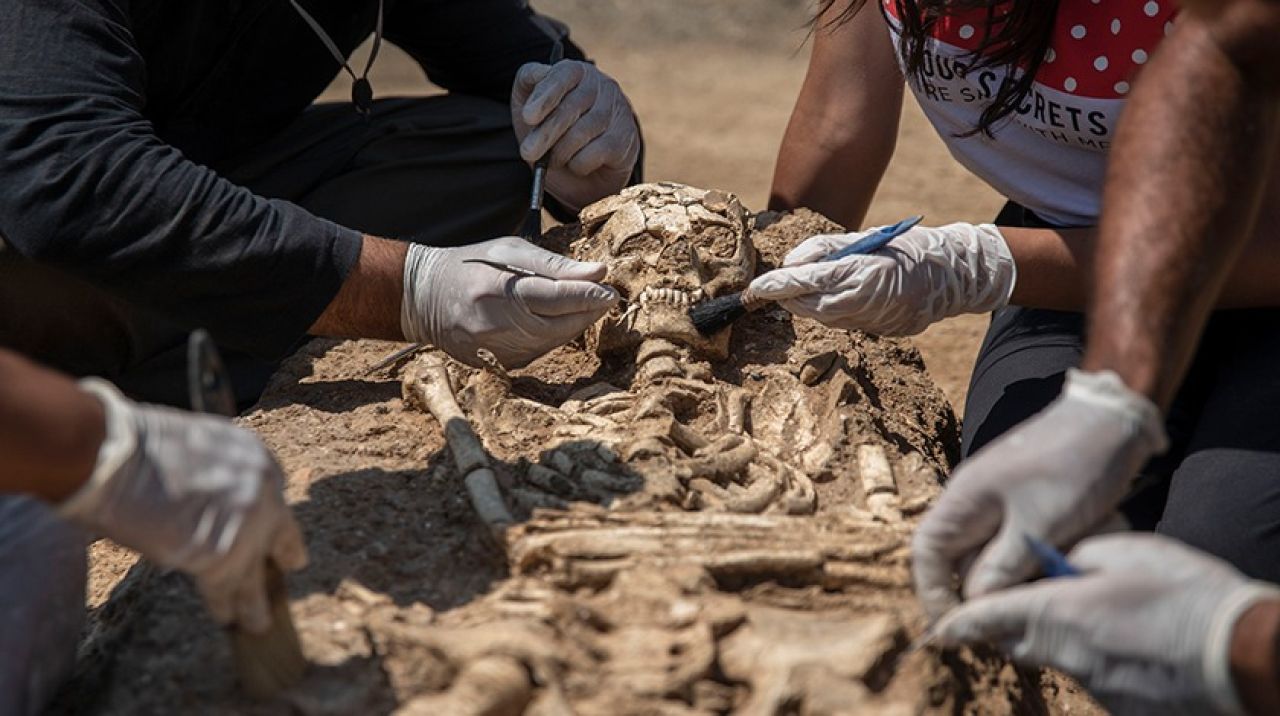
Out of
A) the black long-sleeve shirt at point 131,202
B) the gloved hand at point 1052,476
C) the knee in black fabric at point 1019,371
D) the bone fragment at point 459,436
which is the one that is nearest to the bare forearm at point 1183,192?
the gloved hand at point 1052,476

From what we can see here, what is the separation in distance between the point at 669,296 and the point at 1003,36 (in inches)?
38.8

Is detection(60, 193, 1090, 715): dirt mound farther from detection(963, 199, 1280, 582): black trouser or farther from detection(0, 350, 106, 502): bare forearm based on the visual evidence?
detection(0, 350, 106, 502): bare forearm

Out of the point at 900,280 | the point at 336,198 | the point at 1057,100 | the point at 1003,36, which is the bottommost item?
the point at 336,198

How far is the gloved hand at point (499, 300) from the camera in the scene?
3082mm

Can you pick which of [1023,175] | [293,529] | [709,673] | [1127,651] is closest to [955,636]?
[1127,651]

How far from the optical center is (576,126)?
3.69m

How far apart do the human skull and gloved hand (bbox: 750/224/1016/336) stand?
0.74 feet

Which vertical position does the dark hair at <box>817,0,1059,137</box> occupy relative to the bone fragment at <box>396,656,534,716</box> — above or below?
above

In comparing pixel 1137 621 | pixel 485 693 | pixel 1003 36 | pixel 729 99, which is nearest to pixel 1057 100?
pixel 1003 36

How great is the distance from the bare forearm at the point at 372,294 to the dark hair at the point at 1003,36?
4.44 feet

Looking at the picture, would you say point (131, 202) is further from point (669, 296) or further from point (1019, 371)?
point (1019, 371)

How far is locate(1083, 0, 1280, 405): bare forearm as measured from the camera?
7.11 feet

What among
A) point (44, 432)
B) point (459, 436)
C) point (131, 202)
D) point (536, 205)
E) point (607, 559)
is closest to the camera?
point (44, 432)

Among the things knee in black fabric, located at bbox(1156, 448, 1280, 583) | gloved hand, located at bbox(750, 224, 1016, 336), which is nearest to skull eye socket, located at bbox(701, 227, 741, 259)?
gloved hand, located at bbox(750, 224, 1016, 336)
